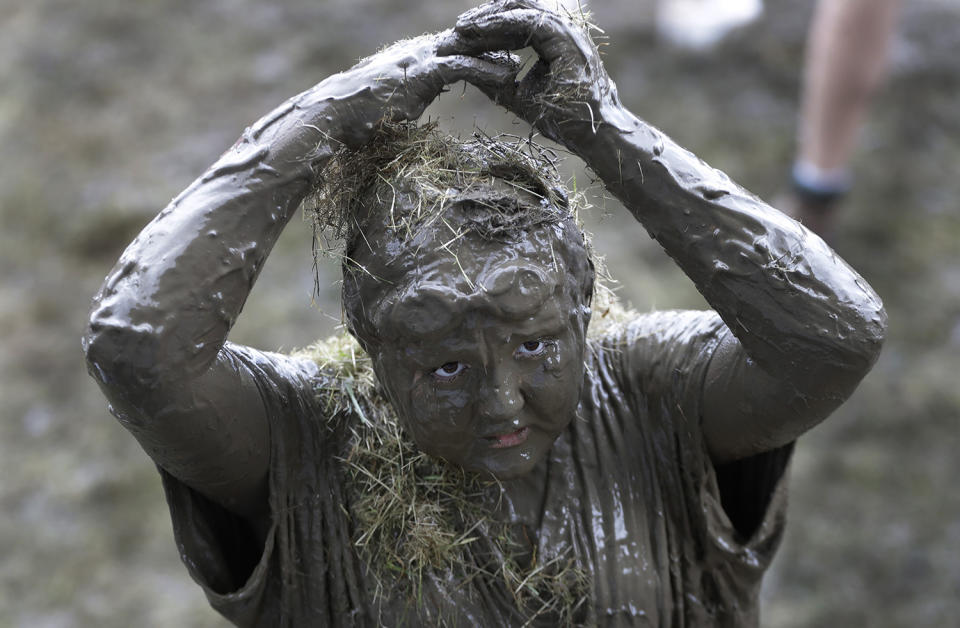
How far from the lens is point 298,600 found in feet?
7.97

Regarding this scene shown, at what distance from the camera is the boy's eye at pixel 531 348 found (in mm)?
2096

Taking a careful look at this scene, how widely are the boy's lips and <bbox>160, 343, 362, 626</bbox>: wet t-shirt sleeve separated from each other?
0.45m

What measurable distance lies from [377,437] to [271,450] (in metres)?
0.23

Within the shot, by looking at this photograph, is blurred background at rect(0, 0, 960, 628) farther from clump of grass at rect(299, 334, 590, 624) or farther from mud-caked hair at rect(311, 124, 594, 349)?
clump of grass at rect(299, 334, 590, 624)

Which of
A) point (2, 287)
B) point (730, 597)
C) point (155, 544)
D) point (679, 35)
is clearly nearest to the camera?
point (730, 597)

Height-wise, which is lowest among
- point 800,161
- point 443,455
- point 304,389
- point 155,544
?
point 155,544

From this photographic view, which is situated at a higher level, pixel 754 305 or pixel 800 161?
pixel 754 305

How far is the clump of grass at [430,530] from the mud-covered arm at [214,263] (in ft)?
1.03

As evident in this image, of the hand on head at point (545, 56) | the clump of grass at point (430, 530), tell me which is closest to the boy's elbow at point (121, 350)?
the clump of grass at point (430, 530)

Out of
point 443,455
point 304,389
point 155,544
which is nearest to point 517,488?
point 443,455

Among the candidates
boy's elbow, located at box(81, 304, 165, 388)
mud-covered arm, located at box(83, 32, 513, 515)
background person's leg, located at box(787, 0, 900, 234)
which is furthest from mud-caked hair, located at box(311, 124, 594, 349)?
background person's leg, located at box(787, 0, 900, 234)

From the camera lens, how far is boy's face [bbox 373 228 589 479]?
2.04 m

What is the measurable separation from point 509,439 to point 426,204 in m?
0.47

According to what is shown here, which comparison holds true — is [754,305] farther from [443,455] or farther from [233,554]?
[233,554]
